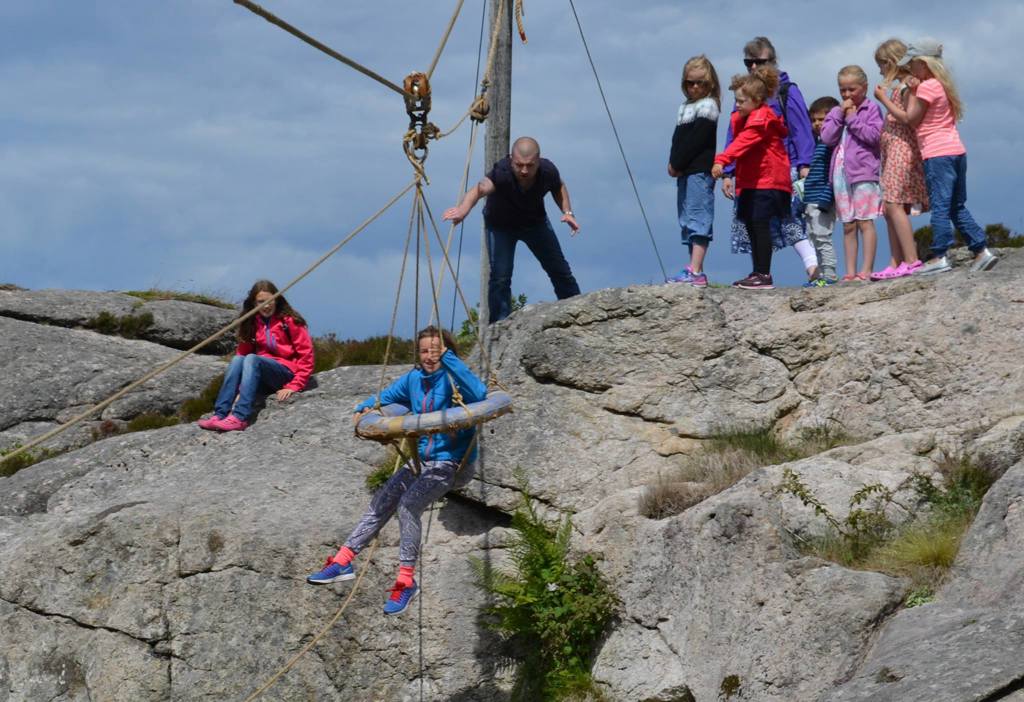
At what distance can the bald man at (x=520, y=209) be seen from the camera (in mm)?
12836

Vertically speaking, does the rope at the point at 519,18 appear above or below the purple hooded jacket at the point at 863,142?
above

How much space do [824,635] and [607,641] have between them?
2.37 m

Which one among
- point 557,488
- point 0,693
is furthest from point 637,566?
point 0,693

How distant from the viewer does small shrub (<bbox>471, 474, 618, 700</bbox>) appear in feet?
36.1

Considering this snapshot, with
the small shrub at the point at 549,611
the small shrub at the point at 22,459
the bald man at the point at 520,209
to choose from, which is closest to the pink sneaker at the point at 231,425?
the small shrub at the point at 22,459

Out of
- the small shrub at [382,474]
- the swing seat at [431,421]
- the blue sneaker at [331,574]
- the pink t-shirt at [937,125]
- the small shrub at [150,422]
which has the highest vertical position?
the pink t-shirt at [937,125]

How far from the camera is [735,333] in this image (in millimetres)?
12781

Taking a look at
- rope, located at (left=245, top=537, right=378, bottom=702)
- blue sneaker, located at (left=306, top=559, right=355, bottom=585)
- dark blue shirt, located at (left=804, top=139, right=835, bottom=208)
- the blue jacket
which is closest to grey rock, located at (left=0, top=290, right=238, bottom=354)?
rope, located at (left=245, top=537, right=378, bottom=702)

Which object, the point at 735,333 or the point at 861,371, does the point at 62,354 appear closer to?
the point at 735,333

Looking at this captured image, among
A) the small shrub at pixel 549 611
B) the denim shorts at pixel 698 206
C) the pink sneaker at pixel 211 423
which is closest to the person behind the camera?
the small shrub at pixel 549 611

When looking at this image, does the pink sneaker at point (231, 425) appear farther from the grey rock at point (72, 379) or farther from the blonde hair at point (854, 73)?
the blonde hair at point (854, 73)

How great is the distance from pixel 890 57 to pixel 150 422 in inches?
361

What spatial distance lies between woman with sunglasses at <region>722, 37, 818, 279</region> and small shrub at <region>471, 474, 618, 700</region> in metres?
3.48

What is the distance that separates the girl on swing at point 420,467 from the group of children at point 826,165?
3.14 m
